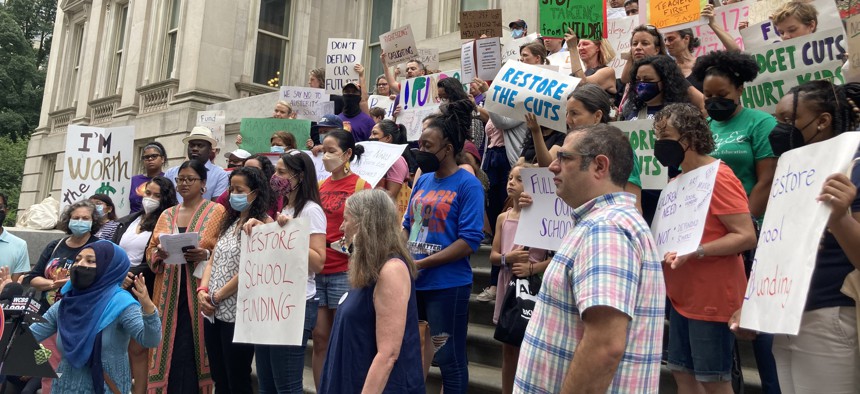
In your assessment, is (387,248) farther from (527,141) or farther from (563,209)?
(527,141)

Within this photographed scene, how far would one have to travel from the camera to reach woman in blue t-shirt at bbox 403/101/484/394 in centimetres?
454

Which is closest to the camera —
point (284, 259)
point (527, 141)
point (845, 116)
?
point (845, 116)

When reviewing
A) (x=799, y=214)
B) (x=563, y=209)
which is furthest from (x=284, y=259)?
(x=799, y=214)

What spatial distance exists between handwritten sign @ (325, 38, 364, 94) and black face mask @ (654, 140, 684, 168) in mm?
6945

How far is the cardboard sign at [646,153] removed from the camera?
4.71 meters

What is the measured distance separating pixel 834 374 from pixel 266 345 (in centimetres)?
325

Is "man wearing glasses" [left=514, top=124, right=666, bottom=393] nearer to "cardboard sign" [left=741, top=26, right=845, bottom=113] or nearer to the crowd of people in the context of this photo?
the crowd of people

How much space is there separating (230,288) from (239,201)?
662mm

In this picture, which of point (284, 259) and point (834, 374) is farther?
point (284, 259)

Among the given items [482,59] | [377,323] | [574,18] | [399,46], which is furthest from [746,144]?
[399,46]

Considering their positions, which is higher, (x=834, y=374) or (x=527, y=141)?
(x=527, y=141)

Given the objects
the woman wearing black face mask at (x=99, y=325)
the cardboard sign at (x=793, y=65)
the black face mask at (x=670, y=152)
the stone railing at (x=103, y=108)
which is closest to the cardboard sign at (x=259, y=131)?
the woman wearing black face mask at (x=99, y=325)

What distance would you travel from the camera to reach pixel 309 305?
4992 mm

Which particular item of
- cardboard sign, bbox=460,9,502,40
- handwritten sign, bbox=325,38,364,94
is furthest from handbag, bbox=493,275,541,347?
handwritten sign, bbox=325,38,364,94
